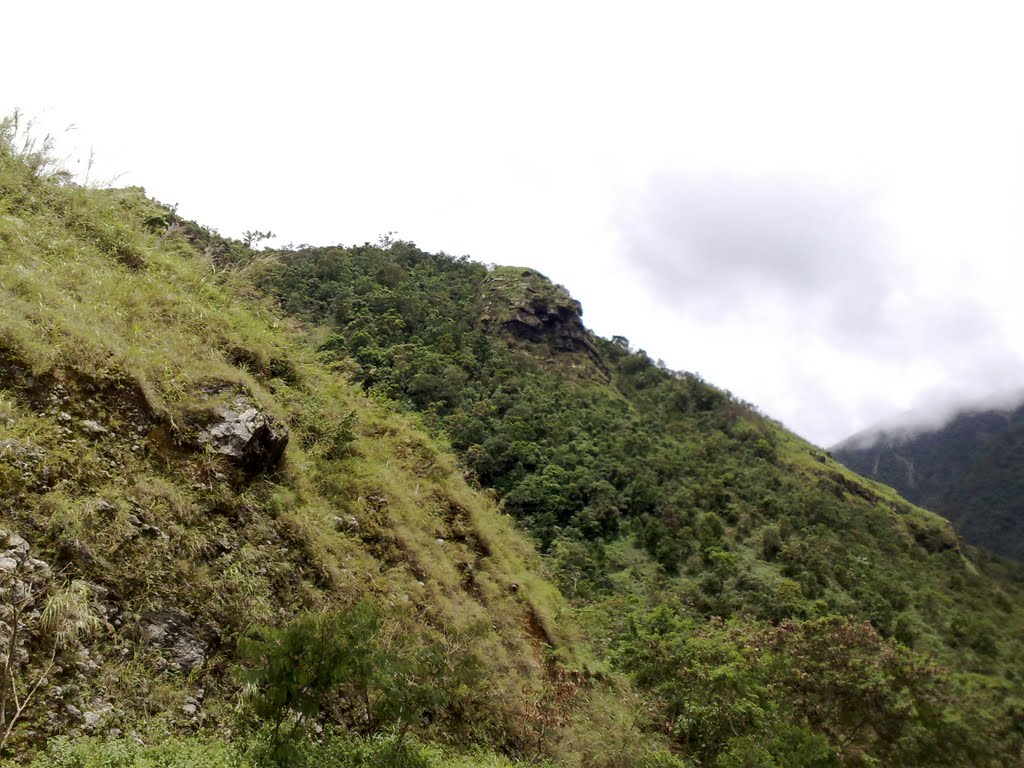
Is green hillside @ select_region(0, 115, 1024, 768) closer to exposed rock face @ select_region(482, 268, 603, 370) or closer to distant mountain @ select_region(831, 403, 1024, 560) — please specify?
exposed rock face @ select_region(482, 268, 603, 370)

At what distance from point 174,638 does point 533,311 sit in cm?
5897

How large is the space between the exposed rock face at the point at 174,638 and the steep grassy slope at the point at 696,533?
23.7 feet

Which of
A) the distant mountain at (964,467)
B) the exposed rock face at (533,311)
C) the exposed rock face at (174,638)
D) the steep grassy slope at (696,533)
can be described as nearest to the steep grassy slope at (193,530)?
the exposed rock face at (174,638)

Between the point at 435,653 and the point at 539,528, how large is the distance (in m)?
27.8

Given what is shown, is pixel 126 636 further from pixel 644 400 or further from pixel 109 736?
pixel 644 400

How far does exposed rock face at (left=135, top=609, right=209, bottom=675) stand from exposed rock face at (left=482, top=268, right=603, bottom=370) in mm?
52764

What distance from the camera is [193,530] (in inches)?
230

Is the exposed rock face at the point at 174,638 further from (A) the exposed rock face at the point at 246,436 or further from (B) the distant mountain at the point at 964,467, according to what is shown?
(B) the distant mountain at the point at 964,467

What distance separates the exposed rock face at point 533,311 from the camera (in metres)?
60.2

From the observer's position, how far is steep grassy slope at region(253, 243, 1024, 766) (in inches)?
487

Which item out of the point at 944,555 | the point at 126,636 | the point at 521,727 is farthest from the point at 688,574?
the point at 944,555

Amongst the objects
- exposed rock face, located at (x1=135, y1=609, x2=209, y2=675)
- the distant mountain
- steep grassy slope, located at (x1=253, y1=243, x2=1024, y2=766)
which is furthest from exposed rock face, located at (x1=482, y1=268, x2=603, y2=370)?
exposed rock face, located at (x1=135, y1=609, x2=209, y2=675)

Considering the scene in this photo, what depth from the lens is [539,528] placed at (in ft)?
108

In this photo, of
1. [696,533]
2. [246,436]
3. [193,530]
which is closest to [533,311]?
[696,533]
